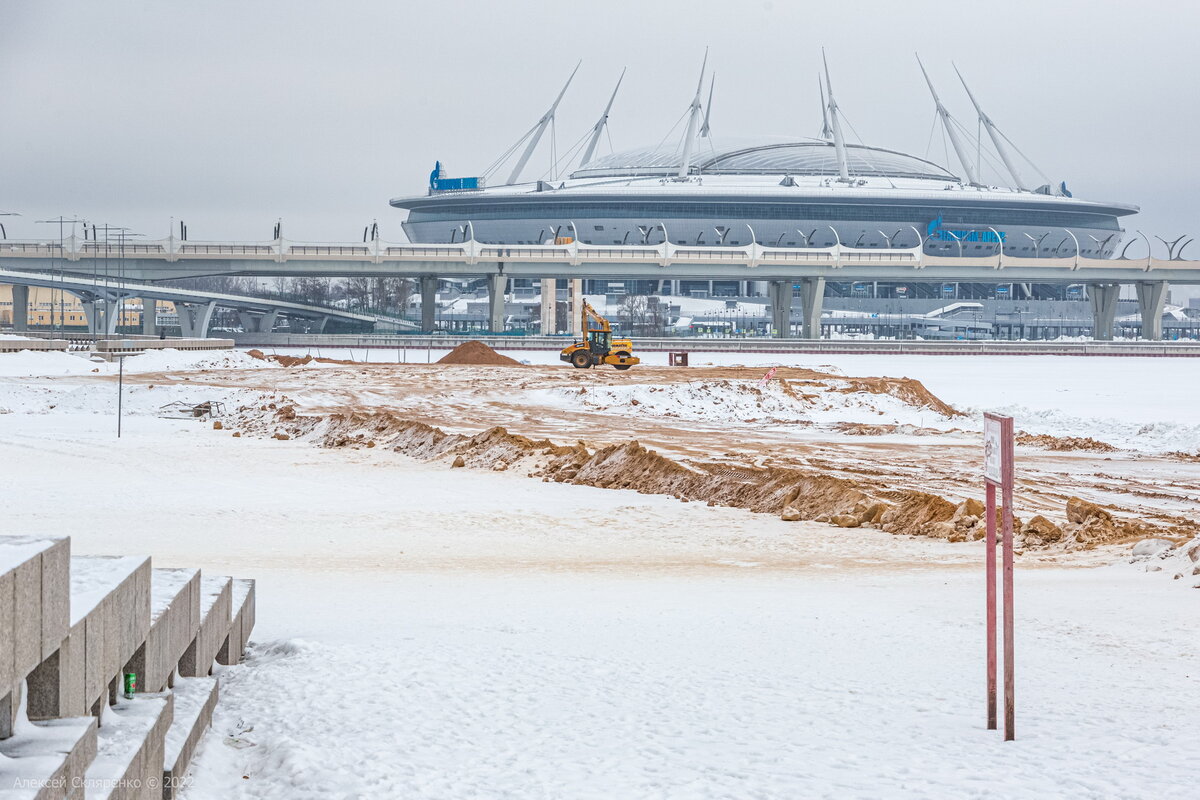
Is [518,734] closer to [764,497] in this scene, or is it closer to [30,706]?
[30,706]

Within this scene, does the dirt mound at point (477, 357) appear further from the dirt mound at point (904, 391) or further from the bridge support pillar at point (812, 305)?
the bridge support pillar at point (812, 305)

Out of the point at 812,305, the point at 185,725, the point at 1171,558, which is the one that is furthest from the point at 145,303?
the point at 185,725

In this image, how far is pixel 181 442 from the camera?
107ft

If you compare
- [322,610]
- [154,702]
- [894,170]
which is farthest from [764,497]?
[894,170]

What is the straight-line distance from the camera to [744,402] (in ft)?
154

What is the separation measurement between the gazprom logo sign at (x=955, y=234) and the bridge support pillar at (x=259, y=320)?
85107 millimetres

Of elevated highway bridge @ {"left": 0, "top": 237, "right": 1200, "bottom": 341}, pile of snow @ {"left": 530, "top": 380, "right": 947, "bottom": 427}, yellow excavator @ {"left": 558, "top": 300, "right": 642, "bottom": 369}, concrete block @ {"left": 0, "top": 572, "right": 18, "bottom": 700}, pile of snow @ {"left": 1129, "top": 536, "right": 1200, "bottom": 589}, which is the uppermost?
elevated highway bridge @ {"left": 0, "top": 237, "right": 1200, "bottom": 341}

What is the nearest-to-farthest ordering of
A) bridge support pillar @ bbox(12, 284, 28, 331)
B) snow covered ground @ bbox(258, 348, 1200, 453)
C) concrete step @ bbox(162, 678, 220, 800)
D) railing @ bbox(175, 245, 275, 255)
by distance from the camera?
1. concrete step @ bbox(162, 678, 220, 800)
2. snow covered ground @ bbox(258, 348, 1200, 453)
3. bridge support pillar @ bbox(12, 284, 28, 331)
4. railing @ bbox(175, 245, 275, 255)

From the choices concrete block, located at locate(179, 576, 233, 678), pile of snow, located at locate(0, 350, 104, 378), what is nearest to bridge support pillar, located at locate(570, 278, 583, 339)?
pile of snow, located at locate(0, 350, 104, 378)

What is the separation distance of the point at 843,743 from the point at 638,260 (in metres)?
110

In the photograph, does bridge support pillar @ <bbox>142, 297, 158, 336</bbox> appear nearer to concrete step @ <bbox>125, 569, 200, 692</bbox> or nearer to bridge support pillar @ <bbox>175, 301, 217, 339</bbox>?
bridge support pillar @ <bbox>175, 301, 217, 339</bbox>

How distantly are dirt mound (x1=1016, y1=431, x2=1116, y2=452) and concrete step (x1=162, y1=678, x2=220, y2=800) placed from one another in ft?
95.3

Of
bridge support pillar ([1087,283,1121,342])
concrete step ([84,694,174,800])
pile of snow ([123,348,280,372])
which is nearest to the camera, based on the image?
concrete step ([84,694,174,800])

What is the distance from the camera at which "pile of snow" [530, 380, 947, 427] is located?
4450 cm
